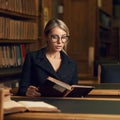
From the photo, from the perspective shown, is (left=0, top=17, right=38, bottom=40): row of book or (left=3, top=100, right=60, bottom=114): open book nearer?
(left=3, top=100, right=60, bottom=114): open book

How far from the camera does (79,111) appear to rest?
242cm

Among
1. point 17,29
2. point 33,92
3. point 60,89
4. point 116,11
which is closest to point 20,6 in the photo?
point 17,29

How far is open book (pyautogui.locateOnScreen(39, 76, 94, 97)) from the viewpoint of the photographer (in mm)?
2908

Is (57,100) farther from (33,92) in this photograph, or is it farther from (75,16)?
(75,16)

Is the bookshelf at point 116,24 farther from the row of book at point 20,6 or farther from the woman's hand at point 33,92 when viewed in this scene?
the woman's hand at point 33,92

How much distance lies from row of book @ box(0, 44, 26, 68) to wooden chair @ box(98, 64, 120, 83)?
5.54ft

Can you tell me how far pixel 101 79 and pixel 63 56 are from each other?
2.83 ft

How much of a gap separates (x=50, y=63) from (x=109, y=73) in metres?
0.98

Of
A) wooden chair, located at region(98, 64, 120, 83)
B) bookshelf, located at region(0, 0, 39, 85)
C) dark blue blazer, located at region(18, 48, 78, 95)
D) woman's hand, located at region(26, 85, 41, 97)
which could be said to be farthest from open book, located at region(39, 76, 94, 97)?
bookshelf, located at region(0, 0, 39, 85)

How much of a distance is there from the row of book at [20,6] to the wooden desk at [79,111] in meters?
2.95

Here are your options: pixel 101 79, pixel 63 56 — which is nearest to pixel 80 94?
pixel 63 56

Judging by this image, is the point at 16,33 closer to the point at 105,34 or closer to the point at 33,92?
the point at 33,92

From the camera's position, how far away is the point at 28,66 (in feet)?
11.8

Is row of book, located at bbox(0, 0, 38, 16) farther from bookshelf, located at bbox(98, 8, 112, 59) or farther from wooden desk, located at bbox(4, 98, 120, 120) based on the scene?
bookshelf, located at bbox(98, 8, 112, 59)
